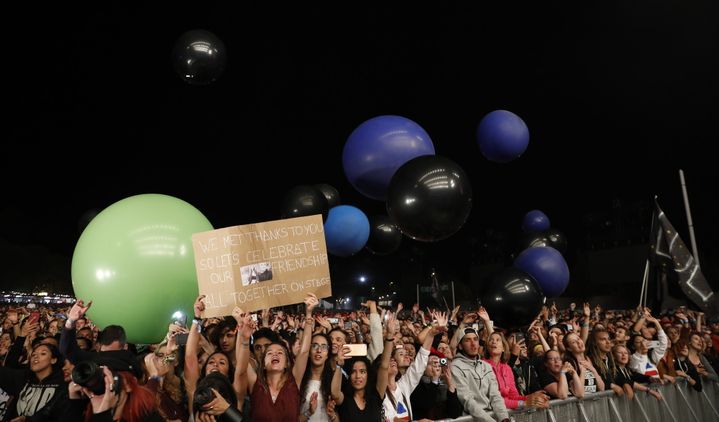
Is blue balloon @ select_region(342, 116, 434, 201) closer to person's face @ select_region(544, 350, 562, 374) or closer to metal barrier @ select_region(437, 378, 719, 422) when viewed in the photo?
person's face @ select_region(544, 350, 562, 374)

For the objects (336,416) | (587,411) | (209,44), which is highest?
(209,44)

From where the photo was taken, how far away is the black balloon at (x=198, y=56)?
649cm

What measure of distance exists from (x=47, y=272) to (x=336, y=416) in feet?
107

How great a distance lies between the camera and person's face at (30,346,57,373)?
3980 mm

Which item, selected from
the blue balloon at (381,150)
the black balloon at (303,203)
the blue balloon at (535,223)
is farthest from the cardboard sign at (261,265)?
the blue balloon at (535,223)

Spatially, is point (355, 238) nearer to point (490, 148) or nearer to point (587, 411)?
point (490, 148)

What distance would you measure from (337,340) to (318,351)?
41 centimetres

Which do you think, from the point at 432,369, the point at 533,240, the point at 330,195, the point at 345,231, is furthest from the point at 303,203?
the point at 533,240

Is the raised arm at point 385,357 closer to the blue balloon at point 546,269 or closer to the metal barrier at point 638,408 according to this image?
the metal barrier at point 638,408

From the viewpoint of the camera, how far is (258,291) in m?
3.72

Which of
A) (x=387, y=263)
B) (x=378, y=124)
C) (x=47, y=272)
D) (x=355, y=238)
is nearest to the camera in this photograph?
(x=378, y=124)

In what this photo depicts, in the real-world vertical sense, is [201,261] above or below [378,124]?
below

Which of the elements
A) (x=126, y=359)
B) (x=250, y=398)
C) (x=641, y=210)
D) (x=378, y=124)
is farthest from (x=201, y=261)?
(x=641, y=210)

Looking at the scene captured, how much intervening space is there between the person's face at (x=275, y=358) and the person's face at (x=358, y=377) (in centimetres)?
60
